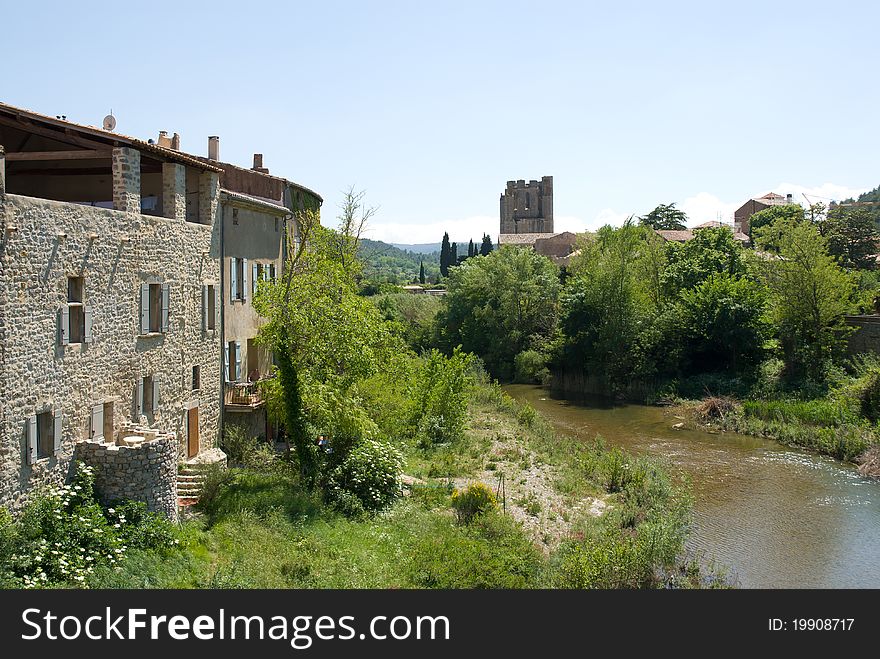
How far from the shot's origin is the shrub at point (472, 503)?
64.3 ft

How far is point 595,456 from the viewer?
27328mm

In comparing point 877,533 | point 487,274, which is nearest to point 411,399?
point 877,533

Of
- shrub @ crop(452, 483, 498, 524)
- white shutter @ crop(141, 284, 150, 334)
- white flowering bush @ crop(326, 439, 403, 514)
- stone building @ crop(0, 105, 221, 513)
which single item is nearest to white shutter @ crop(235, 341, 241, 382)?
stone building @ crop(0, 105, 221, 513)

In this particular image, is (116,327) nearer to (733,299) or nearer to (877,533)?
(877,533)

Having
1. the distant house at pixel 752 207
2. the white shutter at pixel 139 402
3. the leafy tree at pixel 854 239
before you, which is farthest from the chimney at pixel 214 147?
the distant house at pixel 752 207

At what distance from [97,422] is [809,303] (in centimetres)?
3218

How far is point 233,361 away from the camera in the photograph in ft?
73.3

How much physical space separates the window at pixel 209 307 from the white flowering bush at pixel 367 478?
495cm

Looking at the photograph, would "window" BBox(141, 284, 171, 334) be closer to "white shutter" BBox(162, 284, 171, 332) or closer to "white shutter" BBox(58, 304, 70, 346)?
"white shutter" BBox(162, 284, 171, 332)

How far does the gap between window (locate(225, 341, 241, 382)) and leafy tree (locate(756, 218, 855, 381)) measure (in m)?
26.3

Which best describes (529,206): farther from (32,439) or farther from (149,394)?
(32,439)

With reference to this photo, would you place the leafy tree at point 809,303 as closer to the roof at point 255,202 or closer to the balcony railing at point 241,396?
the roof at point 255,202

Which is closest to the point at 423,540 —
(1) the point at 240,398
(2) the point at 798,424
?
(1) the point at 240,398

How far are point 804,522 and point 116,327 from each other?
17605 millimetres
